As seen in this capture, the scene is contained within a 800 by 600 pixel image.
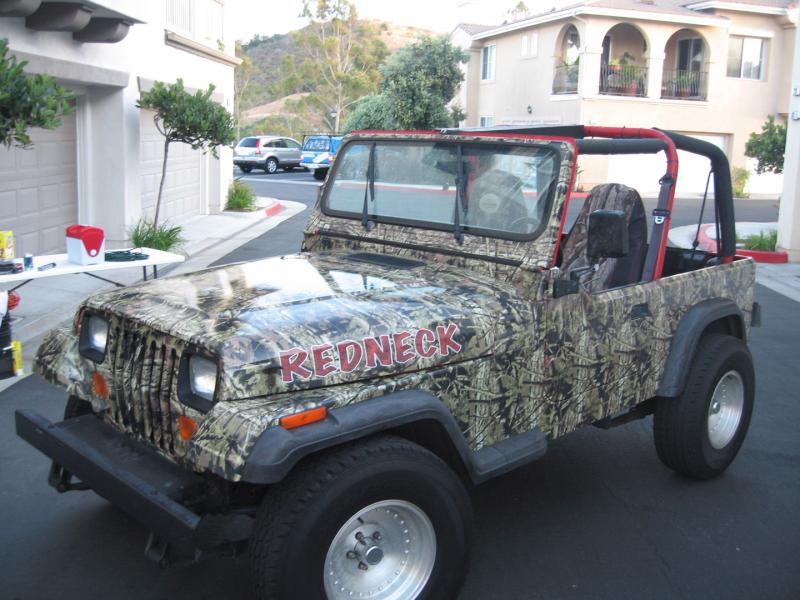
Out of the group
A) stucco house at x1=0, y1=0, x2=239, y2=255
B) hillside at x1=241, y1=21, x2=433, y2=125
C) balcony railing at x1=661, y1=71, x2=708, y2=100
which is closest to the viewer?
stucco house at x1=0, y1=0, x2=239, y2=255

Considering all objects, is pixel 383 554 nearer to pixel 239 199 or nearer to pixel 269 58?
pixel 239 199

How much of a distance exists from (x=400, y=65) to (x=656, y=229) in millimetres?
30498

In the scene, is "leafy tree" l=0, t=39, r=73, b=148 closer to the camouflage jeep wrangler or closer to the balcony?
the camouflage jeep wrangler

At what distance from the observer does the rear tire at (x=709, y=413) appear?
4738 mm

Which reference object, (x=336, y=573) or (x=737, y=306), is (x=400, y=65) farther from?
(x=336, y=573)

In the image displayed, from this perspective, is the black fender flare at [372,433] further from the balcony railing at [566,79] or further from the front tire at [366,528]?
the balcony railing at [566,79]

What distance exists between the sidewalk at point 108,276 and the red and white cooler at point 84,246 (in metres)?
0.36

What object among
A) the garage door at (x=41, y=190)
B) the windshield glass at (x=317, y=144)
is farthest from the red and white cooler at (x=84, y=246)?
the windshield glass at (x=317, y=144)

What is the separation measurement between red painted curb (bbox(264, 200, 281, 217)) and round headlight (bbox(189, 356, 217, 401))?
1695cm

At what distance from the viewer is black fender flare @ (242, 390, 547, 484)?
2816 millimetres

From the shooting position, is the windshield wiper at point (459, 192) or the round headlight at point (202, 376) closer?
the round headlight at point (202, 376)

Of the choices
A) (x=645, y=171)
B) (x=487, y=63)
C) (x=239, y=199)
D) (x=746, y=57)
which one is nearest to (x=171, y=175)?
(x=239, y=199)

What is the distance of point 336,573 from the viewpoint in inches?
124

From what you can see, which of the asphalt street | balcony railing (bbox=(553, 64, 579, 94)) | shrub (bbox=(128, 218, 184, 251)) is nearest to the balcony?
balcony railing (bbox=(553, 64, 579, 94))
